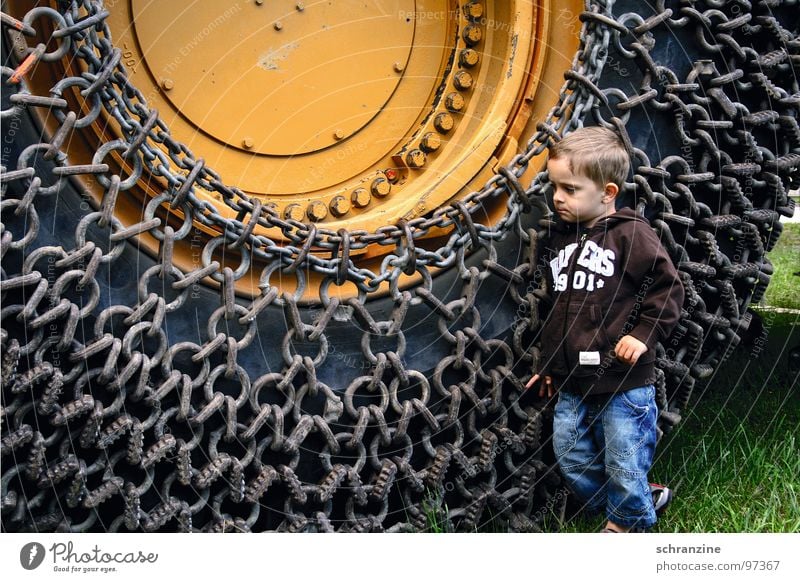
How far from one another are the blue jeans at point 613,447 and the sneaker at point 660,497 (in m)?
0.08

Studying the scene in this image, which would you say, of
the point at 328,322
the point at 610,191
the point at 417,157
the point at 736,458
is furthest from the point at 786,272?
the point at 328,322

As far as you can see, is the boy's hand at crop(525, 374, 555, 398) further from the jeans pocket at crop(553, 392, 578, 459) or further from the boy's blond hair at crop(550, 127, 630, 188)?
the boy's blond hair at crop(550, 127, 630, 188)

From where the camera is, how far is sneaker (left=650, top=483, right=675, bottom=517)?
2.40m

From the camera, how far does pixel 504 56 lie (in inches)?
91.4

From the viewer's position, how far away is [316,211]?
231 cm

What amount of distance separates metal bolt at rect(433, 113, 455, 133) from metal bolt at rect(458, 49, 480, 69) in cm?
12

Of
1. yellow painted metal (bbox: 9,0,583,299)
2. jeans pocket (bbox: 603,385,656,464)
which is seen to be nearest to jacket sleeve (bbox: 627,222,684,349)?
jeans pocket (bbox: 603,385,656,464)

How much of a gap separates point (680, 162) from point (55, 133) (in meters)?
1.35

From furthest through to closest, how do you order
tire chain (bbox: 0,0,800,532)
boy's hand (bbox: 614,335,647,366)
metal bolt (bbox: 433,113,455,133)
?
metal bolt (bbox: 433,113,455,133), boy's hand (bbox: 614,335,647,366), tire chain (bbox: 0,0,800,532)

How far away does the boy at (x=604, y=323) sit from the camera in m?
2.18

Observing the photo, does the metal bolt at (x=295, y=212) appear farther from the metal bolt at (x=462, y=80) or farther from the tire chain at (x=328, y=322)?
the metal bolt at (x=462, y=80)

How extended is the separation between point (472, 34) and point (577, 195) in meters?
0.47

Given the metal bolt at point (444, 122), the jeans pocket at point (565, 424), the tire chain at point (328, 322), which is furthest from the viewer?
the metal bolt at point (444, 122)

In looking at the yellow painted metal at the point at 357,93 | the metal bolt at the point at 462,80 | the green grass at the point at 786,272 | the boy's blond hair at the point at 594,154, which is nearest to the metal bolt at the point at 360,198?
the yellow painted metal at the point at 357,93
